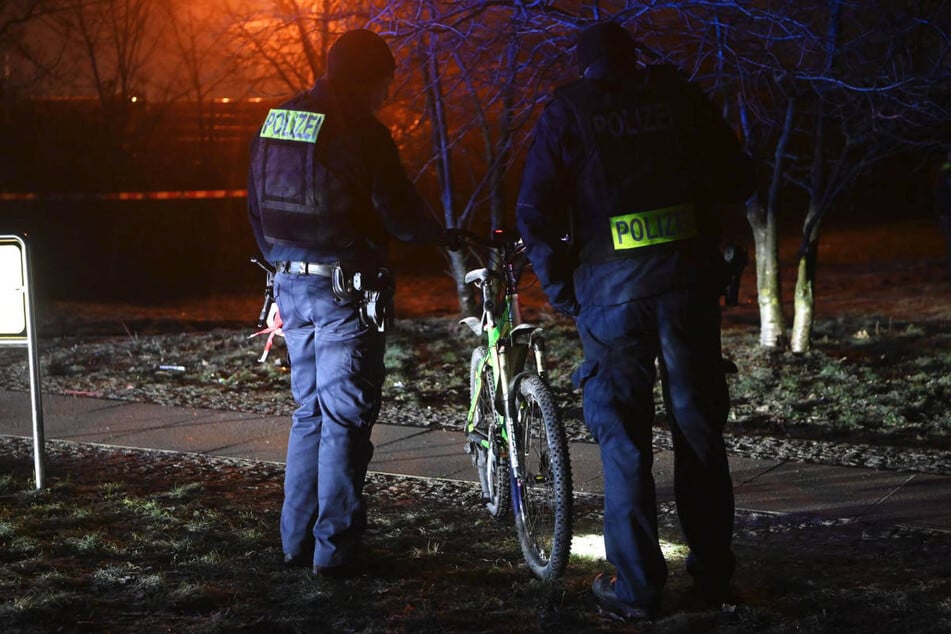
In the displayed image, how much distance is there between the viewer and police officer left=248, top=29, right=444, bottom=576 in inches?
184

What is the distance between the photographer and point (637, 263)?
4145 mm

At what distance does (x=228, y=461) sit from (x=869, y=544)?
3.51 m

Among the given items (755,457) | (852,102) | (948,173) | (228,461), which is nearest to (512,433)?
(755,457)

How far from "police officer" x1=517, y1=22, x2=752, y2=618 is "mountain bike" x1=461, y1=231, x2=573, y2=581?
0.27m

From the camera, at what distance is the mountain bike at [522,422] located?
4527 mm

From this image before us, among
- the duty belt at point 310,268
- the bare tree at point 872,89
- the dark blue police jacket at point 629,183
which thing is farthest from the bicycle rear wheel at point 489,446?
the bare tree at point 872,89

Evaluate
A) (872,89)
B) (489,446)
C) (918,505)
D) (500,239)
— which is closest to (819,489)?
(918,505)

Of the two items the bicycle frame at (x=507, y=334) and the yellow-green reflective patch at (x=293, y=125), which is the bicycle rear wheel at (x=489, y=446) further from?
the yellow-green reflective patch at (x=293, y=125)

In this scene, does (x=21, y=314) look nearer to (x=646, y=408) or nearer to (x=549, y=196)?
(x=549, y=196)

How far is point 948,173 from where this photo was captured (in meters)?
11.7

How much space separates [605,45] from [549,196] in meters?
0.53

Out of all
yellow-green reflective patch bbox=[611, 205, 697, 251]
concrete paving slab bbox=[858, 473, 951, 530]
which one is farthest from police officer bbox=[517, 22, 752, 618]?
concrete paving slab bbox=[858, 473, 951, 530]

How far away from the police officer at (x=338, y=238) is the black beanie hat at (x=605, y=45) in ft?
2.86

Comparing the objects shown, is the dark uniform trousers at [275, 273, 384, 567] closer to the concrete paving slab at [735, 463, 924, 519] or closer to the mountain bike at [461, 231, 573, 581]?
the mountain bike at [461, 231, 573, 581]
